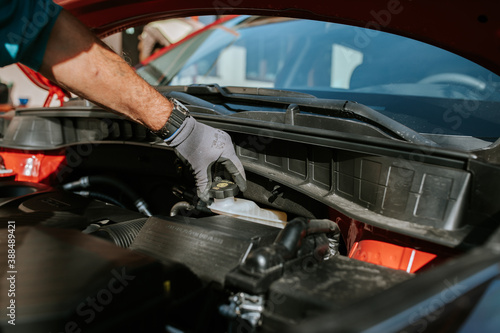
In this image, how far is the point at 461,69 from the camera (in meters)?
1.33

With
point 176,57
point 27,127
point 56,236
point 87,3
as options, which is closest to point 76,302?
point 56,236

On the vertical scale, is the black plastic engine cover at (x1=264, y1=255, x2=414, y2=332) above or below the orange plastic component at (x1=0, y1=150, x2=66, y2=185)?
above

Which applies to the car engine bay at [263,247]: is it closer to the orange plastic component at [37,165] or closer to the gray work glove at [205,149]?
the gray work glove at [205,149]

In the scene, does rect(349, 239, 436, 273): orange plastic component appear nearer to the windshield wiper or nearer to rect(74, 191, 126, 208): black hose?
the windshield wiper

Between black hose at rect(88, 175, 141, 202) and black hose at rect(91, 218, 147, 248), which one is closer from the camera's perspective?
black hose at rect(91, 218, 147, 248)

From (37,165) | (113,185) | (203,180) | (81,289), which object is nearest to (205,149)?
(203,180)

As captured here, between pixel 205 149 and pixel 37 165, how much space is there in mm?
1103

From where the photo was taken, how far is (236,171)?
4.16 ft

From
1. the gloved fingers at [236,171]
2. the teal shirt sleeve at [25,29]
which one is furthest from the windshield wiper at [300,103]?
the teal shirt sleeve at [25,29]

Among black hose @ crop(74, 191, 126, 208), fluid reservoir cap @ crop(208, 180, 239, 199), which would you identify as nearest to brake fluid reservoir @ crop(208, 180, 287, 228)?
fluid reservoir cap @ crop(208, 180, 239, 199)

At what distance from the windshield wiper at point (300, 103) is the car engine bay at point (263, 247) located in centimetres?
17

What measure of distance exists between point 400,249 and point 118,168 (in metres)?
1.32

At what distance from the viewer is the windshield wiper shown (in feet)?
3.52

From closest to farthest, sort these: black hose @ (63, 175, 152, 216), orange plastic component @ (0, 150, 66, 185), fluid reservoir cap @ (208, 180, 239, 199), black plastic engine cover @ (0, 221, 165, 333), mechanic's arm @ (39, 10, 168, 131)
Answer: black plastic engine cover @ (0, 221, 165, 333) → mechanic's arm @ (39, 10, 168, 131) → fluid reservoir cap @ (208, 180, 239, 199) → black hose @ (63, 175, 152, 216) → orange plastic component @ (0, 150, 66, 185)
